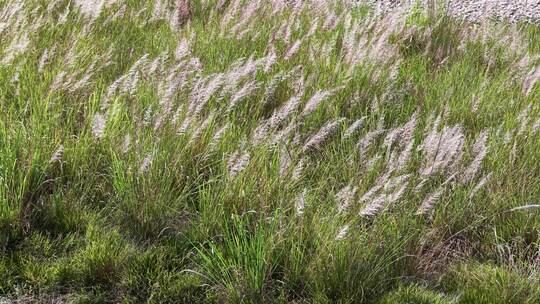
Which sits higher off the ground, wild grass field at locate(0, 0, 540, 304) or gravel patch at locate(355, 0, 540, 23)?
wild grass field at locate(0, 0, 540, 304)

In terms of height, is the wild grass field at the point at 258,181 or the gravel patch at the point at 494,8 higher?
the wild grass field at the point at 258,181

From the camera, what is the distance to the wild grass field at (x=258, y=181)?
2832 millimetres

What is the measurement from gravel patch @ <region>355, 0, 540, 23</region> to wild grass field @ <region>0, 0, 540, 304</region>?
6.38ft

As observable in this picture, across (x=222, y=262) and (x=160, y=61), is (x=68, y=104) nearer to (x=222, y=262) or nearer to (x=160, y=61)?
(x=160, y=61)

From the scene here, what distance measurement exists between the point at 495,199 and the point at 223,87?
1511 mm

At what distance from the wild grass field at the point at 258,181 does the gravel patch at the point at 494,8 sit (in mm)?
1943

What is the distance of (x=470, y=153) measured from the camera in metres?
3.66

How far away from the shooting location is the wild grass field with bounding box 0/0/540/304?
9.29 feet

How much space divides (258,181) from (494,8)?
13.6 ft

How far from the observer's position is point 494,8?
6527 millimetres

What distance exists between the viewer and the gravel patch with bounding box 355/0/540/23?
6457mm

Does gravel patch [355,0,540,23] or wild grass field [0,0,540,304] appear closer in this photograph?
wild grass field [0,0,540,304]

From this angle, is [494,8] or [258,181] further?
[494,8]

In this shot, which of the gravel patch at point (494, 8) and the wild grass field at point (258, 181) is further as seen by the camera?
the gravel patch at point (494, 8)
